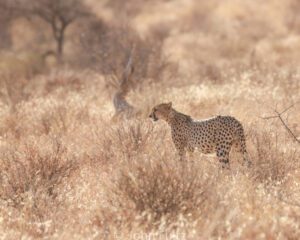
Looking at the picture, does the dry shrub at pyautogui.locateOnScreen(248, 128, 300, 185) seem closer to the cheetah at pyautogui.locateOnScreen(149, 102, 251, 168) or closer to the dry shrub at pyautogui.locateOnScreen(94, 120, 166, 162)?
the cheetah at pyautogui.locateOnScreen(149, 102, 251, 168)

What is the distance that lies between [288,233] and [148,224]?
0.90 metres

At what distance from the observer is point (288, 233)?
4602mm

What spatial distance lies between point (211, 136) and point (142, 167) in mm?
1566

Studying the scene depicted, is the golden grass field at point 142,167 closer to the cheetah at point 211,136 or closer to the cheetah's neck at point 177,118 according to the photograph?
the cheetah at point 211,136

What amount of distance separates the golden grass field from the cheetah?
0.13m

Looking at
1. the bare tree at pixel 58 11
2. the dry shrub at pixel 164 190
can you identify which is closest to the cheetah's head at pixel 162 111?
the dry shrub at pixel 164 190

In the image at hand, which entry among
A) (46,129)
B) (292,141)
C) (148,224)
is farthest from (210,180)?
(46,129)

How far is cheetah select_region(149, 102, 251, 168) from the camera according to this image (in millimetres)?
6426

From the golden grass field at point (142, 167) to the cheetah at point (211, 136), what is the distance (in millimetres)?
126

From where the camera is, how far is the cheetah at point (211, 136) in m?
6.43

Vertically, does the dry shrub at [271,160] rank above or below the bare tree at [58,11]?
above

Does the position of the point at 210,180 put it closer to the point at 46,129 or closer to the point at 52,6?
the point at 46,129

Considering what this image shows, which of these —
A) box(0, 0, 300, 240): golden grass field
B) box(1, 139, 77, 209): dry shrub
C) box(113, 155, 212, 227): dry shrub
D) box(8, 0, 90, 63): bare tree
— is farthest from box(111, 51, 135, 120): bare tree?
box(8, 0, 90, 63): bare tree

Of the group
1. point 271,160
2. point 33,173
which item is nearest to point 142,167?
point 33,173
